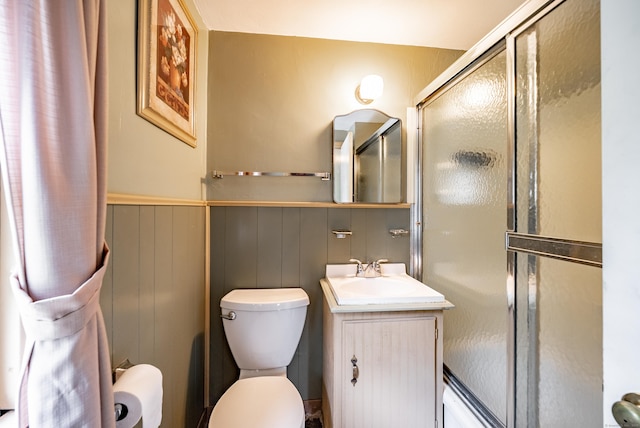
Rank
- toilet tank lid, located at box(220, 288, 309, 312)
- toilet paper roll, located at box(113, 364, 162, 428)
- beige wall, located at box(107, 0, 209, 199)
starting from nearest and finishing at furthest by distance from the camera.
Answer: toilet paper roll, located at box(113, 364, 162, 428), beige wall, located at box(107, 0, 209, 199), toilet tank lid, located at box(220, 288, 309, 312)

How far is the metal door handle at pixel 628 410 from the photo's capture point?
410 mm

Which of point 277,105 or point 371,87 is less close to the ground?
point 371,87

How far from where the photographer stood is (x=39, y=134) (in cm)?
47

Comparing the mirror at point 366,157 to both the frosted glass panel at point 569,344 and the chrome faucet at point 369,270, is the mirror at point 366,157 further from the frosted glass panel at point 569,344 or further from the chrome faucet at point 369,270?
the frosted glass panel at point 569,344

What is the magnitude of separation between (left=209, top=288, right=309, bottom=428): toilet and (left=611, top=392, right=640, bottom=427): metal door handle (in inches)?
39.9

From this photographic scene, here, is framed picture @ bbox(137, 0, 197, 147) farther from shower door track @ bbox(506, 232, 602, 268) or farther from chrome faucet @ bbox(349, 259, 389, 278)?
shower door track @ bbox(506, 232, 602, 268)

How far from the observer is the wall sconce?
1.63 metres

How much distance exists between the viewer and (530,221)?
976 mm

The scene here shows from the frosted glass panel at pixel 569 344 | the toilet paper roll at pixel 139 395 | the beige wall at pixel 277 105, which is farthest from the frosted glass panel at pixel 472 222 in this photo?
the toilet paper roll at pixel 139 395

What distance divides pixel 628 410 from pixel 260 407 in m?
1.09

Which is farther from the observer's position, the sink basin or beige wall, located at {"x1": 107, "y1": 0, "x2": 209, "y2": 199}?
the sink basin

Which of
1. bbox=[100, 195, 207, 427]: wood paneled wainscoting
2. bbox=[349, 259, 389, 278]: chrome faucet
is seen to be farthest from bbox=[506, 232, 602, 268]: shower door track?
bbox=[100, 195, 207, 427]: wood paneled wainscoting

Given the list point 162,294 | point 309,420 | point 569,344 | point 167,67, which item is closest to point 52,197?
point 162,294

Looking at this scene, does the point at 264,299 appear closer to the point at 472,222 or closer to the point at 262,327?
the point at 262,327
